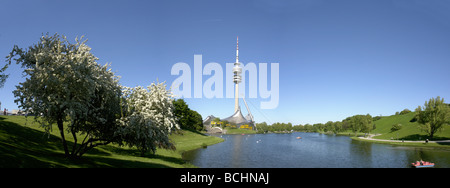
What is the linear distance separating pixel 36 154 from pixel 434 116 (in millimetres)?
118013

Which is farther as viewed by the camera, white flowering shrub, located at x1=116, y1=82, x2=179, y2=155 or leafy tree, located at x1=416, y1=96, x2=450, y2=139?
leafy tree, located at x1=416, y1=96, x2=450, y2=139

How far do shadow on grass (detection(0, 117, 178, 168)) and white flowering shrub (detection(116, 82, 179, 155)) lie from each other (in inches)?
145

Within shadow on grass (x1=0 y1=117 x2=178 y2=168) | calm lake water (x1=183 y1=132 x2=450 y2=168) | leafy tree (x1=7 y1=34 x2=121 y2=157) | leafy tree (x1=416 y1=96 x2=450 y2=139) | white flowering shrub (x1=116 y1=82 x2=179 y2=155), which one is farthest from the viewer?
leafy tree (x1=416 y1=96 x2=450 y2=139)

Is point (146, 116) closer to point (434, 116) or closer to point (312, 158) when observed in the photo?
point (312, 158)

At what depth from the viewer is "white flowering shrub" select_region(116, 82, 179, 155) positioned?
957 inches

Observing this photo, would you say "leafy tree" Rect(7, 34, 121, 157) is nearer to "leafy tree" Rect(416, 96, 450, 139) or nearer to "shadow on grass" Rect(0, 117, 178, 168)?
"shadow on grass" Rect(0, 117, 178, 168)

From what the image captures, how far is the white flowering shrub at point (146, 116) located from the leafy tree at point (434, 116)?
344 feet

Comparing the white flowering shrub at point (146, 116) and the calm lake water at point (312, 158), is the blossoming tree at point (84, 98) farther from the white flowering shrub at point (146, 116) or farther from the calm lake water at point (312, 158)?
the calm lake water at point (312, 158)

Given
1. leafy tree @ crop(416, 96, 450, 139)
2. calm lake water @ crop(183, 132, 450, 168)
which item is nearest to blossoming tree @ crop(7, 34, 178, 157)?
calm lake water @ crop(183, 132, 450, 168)

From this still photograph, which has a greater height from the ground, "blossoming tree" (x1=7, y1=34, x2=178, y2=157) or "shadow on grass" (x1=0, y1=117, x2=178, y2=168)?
"blossoming tree" (x1=7, y1=34, x2=178, y2=157)

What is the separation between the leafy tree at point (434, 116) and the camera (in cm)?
8756
